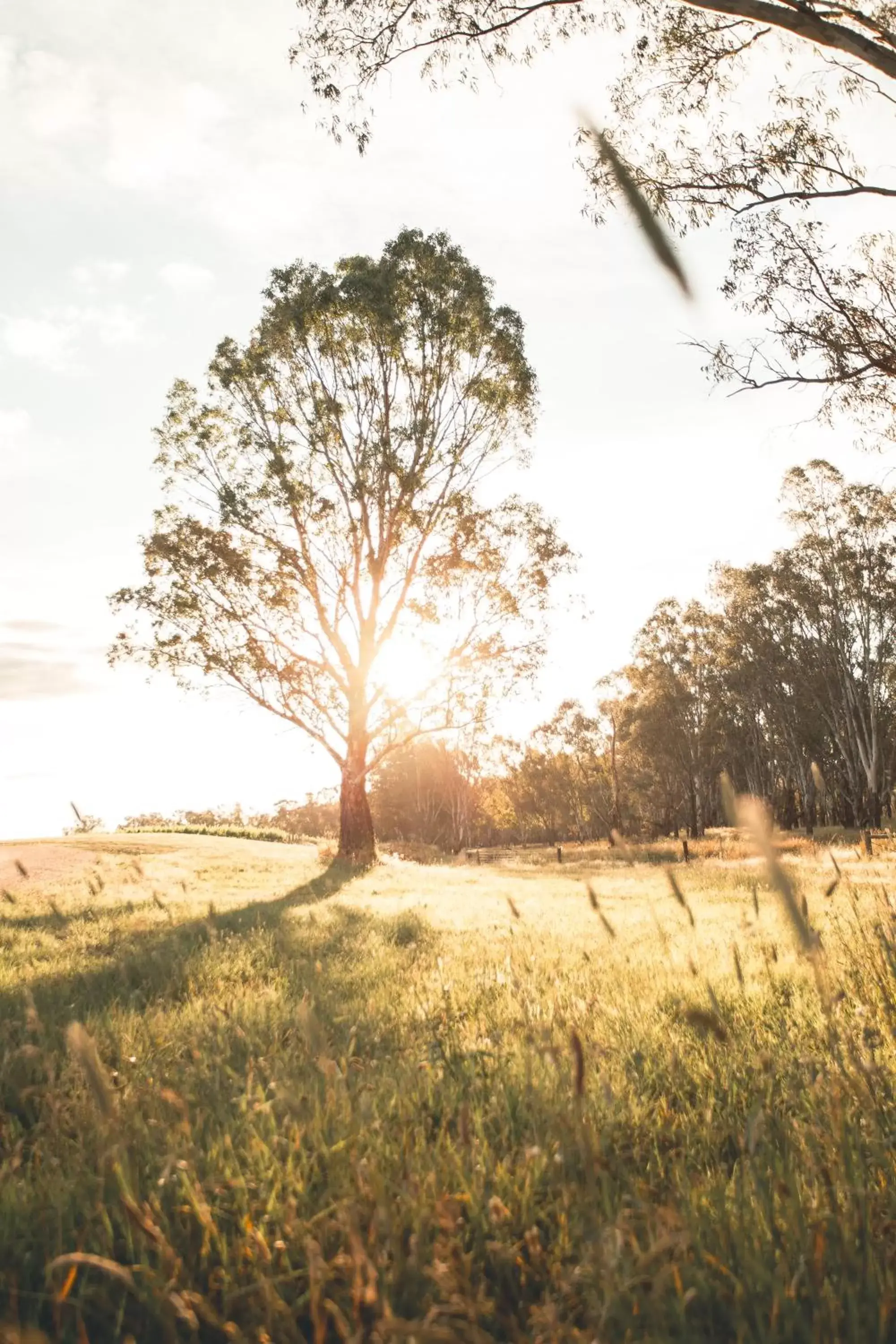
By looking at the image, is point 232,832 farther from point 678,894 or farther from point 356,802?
point 678,894

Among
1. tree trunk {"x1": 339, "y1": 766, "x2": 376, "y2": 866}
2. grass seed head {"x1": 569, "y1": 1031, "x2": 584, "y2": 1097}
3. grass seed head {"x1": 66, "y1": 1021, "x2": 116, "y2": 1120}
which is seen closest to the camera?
grass seed head {"x1": 66, "y1": 1021, "x2": 116, "y2": 1120}

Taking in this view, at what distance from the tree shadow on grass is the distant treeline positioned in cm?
2755

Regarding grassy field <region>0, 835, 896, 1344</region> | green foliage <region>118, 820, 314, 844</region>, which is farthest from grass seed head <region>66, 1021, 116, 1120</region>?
green foliage <region>118, 820, 314, 844</region>

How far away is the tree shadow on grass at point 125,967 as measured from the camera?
183 inches

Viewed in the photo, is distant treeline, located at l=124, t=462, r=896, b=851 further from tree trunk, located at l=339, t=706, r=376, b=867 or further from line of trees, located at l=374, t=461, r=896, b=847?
tree trunk, located at l=339, t=706, r=376, b=867

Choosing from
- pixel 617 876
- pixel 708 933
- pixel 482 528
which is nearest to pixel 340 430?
pixel 482 528

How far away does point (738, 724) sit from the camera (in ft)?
202

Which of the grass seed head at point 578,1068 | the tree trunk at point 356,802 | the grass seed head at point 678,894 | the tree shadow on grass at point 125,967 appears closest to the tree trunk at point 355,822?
the tree trunk at point 356,802

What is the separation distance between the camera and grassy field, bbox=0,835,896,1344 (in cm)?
152

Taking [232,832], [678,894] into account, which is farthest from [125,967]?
[232,832]

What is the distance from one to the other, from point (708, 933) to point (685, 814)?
7296 cm

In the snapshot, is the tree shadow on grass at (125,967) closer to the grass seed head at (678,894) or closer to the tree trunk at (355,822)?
the grass seed head at (678,894)

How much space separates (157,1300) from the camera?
1.65 m

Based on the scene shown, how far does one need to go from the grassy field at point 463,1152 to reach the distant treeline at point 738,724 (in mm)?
29404
